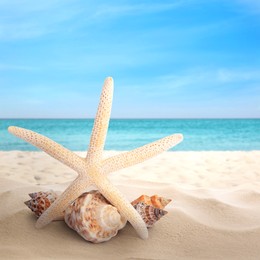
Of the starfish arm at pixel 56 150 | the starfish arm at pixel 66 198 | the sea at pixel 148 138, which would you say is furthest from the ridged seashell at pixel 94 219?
the sea at pixel 148 138

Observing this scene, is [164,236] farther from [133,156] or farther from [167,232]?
[133,156]

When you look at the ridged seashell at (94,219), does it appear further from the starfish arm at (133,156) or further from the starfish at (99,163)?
the starfish arm at (133,156)

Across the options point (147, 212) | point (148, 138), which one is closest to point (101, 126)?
point (147, 212)

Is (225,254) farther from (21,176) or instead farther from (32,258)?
(21,176)

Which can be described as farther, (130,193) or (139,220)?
(130,193)

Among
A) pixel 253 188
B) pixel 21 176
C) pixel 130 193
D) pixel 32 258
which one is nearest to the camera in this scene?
pixel 32 258

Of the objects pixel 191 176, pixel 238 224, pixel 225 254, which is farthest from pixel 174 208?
pixel 191 176

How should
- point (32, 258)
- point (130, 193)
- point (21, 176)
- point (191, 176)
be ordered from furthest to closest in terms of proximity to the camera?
point (191, 176) → point (21, 176) → point (130, 193) → point (32, 258)

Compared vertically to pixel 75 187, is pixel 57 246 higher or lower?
lower
